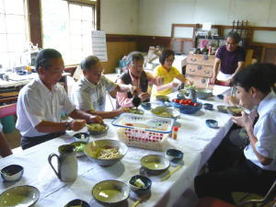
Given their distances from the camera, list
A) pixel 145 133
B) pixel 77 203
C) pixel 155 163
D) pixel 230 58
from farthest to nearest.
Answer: pixel 230 58
pixel 145 133
pixel 155 163
pixel 77 203

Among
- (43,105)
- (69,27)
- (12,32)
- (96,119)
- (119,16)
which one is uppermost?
(119,16)

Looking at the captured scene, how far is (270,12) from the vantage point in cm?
570

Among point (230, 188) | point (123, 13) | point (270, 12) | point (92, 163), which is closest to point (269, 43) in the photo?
point (270, 12)

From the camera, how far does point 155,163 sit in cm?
129

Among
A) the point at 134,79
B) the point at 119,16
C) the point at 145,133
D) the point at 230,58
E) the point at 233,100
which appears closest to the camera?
the point at 145,133

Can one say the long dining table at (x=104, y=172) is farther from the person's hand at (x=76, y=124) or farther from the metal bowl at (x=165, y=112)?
the metal bowl at (x=165, y=112)

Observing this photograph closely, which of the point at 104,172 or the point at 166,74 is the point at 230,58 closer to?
the point at 166,74

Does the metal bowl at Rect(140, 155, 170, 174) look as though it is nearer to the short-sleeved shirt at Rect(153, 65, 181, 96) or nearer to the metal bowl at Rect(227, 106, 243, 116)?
the metal bowl at Rect(227, 106, 243, 116)

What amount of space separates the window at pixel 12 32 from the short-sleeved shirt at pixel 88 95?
2531 mm

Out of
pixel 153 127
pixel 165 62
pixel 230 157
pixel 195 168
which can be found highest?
pixel 165 62

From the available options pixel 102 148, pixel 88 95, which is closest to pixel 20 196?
pixel 102 148

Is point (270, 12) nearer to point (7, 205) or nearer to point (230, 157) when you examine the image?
point (230, 157)

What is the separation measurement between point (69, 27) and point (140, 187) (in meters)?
5.18

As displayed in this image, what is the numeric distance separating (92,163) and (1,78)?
9.44ft
